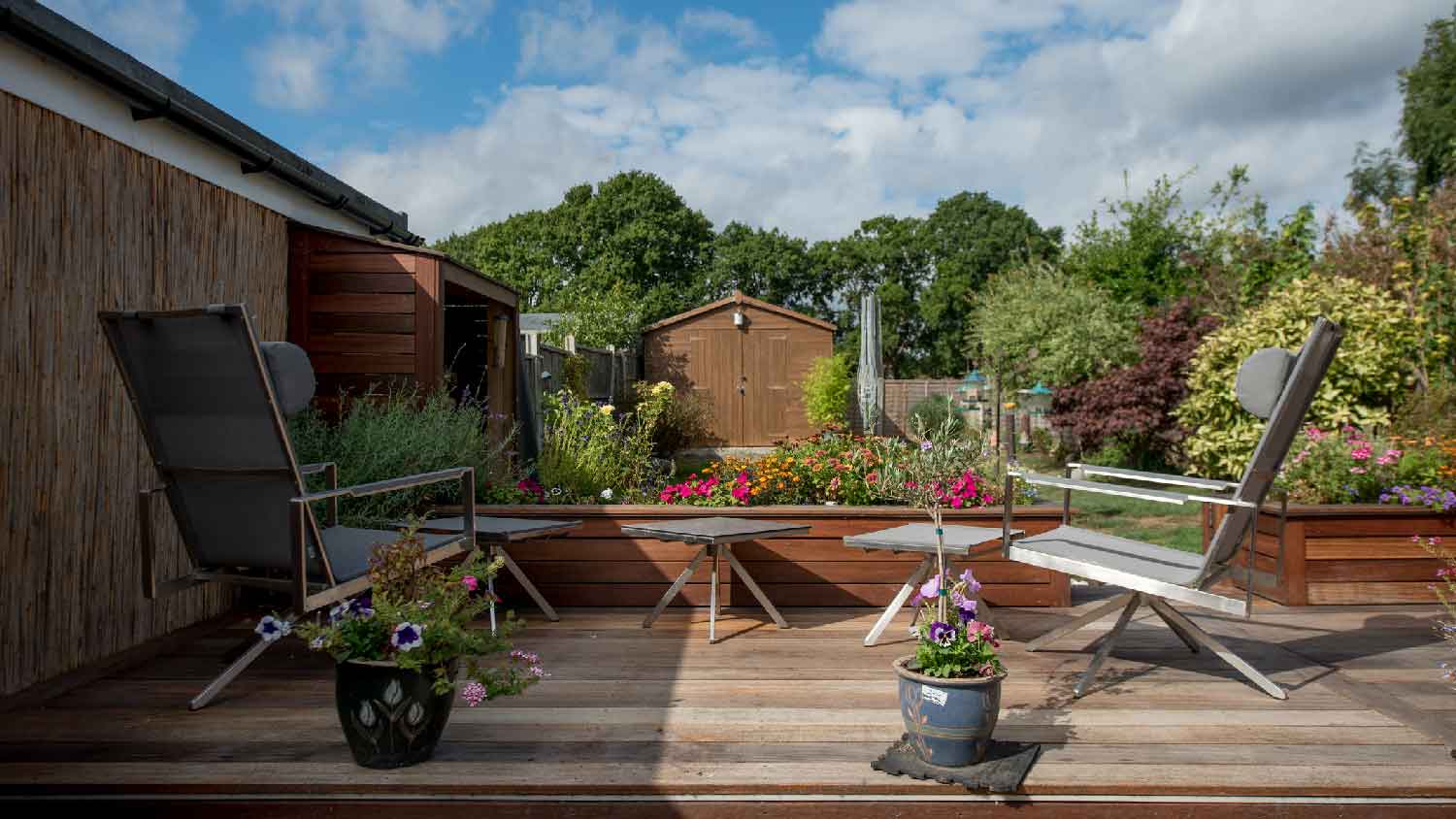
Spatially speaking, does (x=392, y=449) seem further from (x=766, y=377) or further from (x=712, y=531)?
(x=766, y=377)

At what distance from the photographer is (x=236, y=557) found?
295 centimetres

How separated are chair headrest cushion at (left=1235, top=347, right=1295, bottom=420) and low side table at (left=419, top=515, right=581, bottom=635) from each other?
266 centimetres

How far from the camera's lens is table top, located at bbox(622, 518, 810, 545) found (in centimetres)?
370

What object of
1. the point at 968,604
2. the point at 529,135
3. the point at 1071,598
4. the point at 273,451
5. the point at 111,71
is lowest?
the point at 1071,598

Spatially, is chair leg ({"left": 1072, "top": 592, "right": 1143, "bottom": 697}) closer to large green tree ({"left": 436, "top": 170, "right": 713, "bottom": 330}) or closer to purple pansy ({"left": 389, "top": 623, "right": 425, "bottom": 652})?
purple pansy ({"left": 389, "top": 623, "right": 425, "bottom": 652})

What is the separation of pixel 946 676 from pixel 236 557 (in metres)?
2.25

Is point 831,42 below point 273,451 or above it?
above

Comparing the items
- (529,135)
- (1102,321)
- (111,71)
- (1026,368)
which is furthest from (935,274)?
(111,71)

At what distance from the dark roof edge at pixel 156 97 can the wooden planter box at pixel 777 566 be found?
2173 millimetres

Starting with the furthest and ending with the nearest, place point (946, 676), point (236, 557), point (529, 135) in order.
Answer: point (529, 135) < point (236, 557) < point (946, 676)

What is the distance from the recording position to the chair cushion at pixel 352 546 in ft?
9.45

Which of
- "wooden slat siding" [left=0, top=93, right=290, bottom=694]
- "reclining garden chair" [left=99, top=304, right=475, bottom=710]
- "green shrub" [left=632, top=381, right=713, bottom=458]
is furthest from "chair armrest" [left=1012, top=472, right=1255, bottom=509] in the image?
"green shrub" [left=632, top=381, right=713, bottom=458]

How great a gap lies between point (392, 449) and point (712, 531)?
1590mm

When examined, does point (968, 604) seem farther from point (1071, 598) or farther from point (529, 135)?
point (529, 135)
